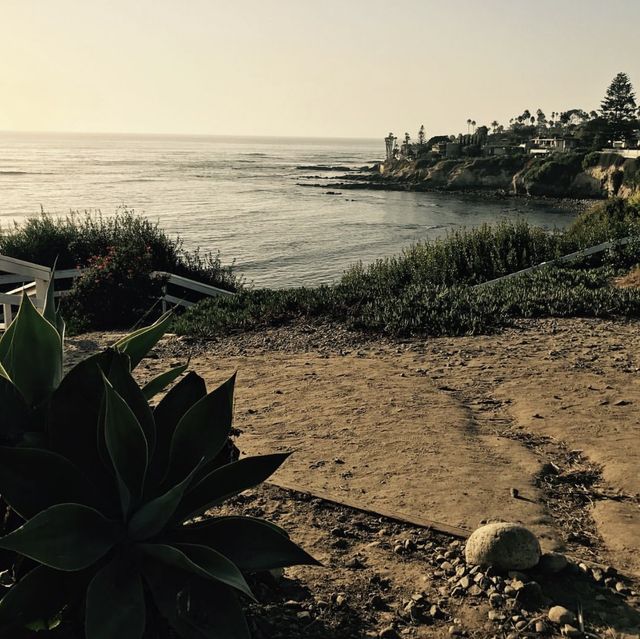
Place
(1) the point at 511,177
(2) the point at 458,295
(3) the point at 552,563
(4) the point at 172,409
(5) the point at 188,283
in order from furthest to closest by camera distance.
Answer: (1) the point at 511,177
(5) the point at 188,283
(2) the point at 458,295
(3) the point at 552,563
(4) the point at 172,409

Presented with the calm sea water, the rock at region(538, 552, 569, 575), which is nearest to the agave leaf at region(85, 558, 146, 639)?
the rock at region(538, 552, 569, 575)

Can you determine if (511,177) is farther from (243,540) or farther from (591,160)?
(243,540)

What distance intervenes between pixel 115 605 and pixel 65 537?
243 mm

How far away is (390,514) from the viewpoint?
3.92 metres

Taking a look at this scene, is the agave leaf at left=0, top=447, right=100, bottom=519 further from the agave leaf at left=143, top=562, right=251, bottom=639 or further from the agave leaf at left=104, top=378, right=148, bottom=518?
the agave leaf at left=143, top=562, right=251, bottom=639

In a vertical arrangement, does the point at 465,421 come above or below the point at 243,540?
below

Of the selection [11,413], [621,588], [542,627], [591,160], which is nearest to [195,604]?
[11,413]

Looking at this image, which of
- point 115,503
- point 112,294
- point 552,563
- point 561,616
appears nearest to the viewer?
point 115,503

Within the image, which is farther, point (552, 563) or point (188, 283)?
point (188, 283)

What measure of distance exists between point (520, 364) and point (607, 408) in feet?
4.87

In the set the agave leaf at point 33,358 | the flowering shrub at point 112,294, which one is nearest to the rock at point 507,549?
the agave leaf at point 33,358

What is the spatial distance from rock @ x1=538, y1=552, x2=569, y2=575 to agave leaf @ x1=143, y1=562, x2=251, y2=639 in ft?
5.79

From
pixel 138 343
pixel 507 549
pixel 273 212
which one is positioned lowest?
pixel 273 212

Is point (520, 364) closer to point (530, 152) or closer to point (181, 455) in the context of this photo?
point (181, 455)
